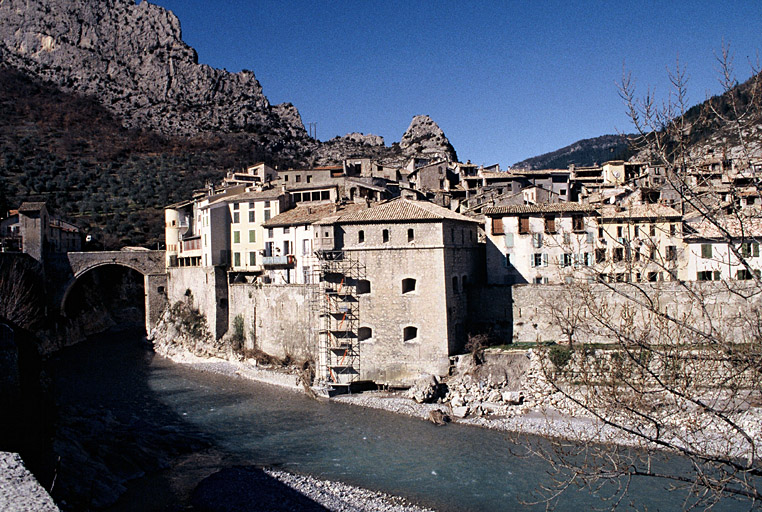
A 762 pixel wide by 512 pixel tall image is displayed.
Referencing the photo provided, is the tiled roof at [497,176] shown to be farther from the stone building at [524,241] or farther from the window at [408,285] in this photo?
the window at [408,285]

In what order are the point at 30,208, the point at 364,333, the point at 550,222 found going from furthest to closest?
1. the point at 30,208
2. the point at 550,222
3. the point at 364,333

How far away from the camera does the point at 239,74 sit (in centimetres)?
8662

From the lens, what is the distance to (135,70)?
83.4m

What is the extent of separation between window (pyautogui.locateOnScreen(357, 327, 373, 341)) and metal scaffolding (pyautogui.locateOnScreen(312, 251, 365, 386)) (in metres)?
0.12

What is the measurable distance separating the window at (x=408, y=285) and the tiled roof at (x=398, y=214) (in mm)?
2703

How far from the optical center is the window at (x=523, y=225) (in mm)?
Result: 28406

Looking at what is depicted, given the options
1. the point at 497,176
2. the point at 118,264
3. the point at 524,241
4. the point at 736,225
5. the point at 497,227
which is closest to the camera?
the point at 736,225

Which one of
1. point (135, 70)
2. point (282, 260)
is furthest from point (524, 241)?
point (135, 70)

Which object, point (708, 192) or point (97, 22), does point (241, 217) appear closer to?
point (708, 192)

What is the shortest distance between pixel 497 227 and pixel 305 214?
11236 mm

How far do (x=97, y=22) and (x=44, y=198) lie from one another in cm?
4060

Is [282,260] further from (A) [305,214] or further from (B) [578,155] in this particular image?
(B) [578,155]

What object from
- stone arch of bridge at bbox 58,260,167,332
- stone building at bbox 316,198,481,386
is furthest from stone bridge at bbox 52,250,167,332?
stone building at bbox 316,198,481,386

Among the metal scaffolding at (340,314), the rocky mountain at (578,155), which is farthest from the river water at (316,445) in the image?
the rocky mountain at (578,155)
